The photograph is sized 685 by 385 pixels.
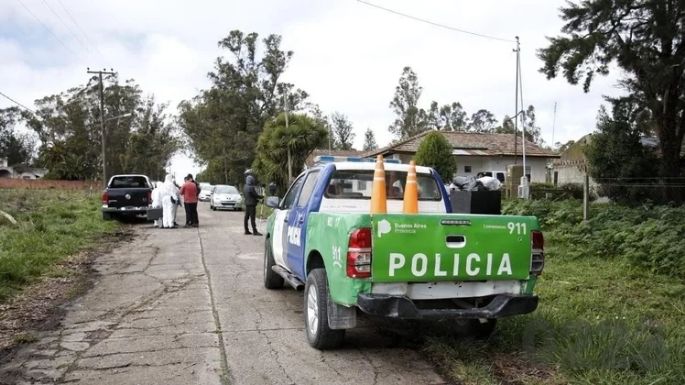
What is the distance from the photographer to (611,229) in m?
11.1

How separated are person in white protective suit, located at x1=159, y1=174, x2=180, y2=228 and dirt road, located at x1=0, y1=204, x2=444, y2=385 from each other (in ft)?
29.0

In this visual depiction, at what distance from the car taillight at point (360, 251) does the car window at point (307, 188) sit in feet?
7.23

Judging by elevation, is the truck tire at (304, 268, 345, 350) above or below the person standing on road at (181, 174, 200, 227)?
below

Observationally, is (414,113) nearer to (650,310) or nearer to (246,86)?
(246,86)

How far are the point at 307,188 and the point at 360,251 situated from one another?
2622mm

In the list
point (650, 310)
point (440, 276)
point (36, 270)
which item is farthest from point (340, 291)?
point (36, 270)

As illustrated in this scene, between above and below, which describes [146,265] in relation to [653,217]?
below

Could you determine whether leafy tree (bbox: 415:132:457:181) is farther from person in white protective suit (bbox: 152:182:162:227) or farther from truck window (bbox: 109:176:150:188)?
person in white protective suit (bbox: 152:182:162:227)

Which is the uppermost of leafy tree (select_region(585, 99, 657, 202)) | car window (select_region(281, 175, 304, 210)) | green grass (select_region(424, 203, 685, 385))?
leafy tree (select_region(585, 99, 657, 202))

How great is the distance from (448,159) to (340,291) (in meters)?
25.6

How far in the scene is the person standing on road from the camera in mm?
17406

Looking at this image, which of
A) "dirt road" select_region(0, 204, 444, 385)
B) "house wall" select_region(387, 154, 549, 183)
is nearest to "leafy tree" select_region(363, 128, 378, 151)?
"house wall" select_region(387, 154, 549, 183)

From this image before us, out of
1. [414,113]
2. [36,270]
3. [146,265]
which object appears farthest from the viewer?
[414,113]

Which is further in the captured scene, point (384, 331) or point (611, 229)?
point (611, 229)
